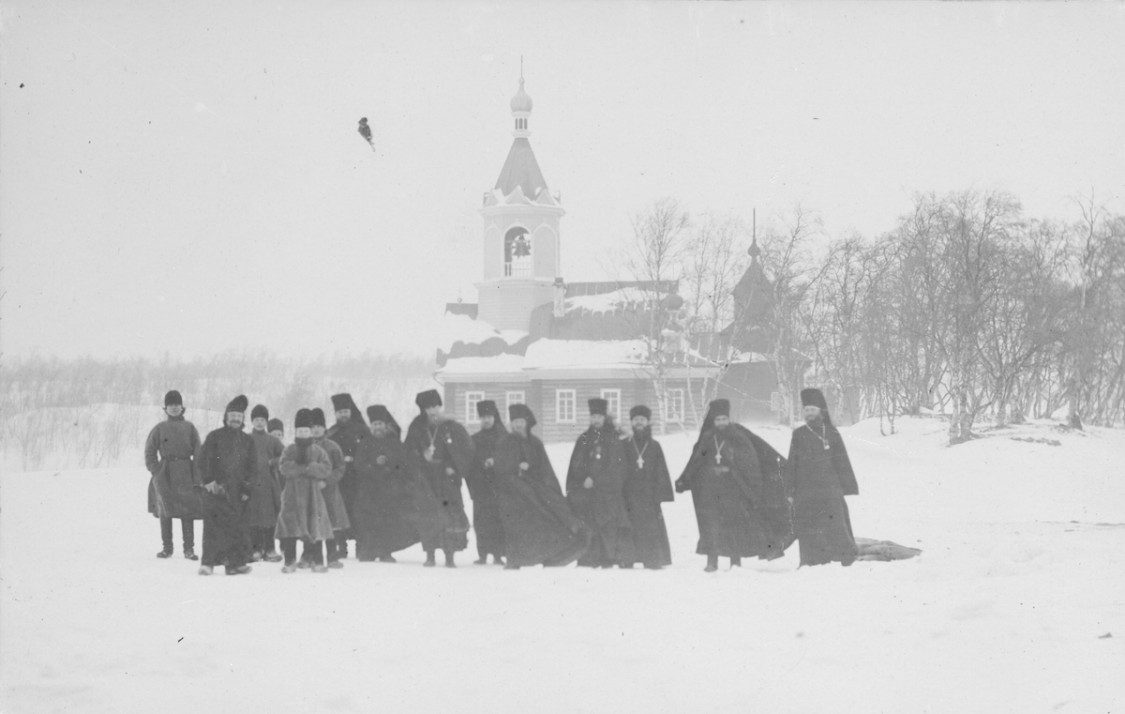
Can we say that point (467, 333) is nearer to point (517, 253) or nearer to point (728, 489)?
point (517, 253)

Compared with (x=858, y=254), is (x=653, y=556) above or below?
below

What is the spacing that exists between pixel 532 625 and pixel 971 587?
3274 mm

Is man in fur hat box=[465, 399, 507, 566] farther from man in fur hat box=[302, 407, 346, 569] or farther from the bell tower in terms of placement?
the bell tower

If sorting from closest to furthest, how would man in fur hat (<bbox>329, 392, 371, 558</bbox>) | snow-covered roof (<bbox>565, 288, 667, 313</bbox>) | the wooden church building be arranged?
man in fur hat (<bbox>329, 392, 371, 558</bbox>)
the wooden church building
snow-covered roof (<bbox>565, 288, 667, 313</bbox>)

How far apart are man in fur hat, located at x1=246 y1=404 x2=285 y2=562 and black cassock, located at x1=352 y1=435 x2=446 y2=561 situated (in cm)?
84

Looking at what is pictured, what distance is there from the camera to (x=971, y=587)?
8.90m

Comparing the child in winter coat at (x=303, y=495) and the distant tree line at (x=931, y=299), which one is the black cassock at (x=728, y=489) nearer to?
the child in winter coat at (x=303, y=495)

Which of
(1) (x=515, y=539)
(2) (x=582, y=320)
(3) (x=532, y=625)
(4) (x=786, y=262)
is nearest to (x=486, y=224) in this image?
(2) (x=582, y=320)

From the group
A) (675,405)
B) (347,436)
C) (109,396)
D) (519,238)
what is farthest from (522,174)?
(347,436)

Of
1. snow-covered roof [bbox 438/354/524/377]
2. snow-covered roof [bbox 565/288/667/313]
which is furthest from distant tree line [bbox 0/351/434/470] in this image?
snow-covered roof [bbox 565/288/667/313]

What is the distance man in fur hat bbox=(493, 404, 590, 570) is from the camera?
39.7 feet

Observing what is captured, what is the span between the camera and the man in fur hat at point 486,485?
488 inches

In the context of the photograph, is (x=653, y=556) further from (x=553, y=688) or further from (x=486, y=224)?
(x=486, y=224)

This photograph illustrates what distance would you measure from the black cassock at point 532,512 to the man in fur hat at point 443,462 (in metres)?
0.42
